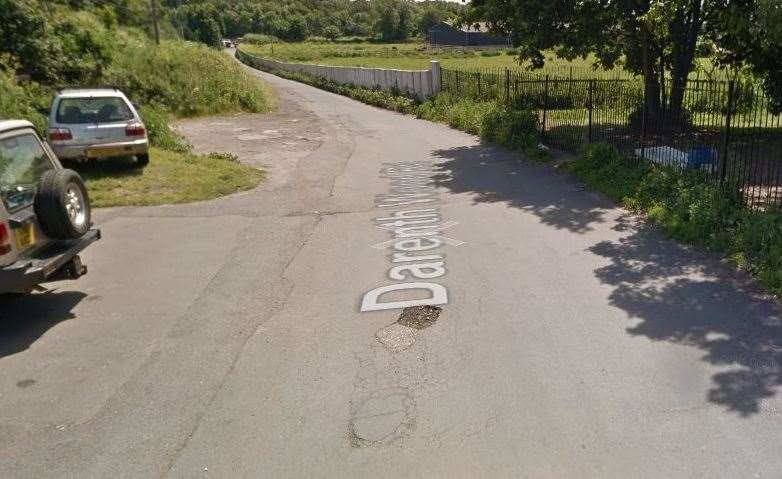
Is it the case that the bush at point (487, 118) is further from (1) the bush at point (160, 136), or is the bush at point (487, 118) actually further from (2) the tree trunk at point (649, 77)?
(1) the bush at point (160, 136)

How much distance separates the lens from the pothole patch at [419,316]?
17.5 ft

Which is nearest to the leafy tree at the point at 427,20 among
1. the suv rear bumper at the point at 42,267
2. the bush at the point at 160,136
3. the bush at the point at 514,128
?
the bush at the point at 514,128

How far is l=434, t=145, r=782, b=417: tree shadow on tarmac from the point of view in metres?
4.20

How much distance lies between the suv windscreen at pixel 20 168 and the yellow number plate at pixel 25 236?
185mm

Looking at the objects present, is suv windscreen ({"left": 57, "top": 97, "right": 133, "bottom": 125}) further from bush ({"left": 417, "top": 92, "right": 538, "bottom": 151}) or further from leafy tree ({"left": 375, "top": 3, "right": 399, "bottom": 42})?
leafy tree ({"left": 375, "top": 3, "right": 399, "bottom": 42})

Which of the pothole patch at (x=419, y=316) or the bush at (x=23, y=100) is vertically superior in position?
the bush at (x=23, y=100)

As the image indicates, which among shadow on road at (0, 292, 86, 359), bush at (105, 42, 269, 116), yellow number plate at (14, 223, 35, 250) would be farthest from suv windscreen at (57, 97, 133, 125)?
bush at (105, 42, 269, 116)

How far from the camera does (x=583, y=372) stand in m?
4.37

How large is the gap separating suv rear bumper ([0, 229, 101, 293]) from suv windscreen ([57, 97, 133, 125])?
6.23 metres

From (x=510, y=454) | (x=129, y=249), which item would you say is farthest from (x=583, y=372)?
(x=129, y=249)

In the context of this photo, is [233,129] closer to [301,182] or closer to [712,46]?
[301,182]

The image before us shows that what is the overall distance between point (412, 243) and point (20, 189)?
14.2 feet

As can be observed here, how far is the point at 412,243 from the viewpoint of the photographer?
25.7 feet

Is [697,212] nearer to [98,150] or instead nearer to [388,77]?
[98,150]
